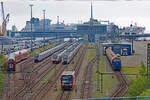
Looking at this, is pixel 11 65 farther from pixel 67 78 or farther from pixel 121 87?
pixel 121 87

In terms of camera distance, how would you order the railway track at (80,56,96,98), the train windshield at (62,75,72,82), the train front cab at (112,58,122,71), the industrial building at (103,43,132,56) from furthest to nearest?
the industrial building at (103,43,132,56), the train front cab at (112,58,122,71), the train windshield at (62,75,72,82), the railway track at (80,56,96,98)

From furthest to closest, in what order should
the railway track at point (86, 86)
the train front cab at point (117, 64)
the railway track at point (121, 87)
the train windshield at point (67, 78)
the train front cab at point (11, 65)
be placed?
the train front cab at point (11, 65) < the train front cab at point (117, 64) < the train windshield at point (67, 78) < the railway track at point (86, 86) < the railway track at point (121, 87)

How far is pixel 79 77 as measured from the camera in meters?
29.2

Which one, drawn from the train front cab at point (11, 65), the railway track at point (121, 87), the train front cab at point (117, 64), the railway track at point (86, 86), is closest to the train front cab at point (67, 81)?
the railway track at point (86, 86)

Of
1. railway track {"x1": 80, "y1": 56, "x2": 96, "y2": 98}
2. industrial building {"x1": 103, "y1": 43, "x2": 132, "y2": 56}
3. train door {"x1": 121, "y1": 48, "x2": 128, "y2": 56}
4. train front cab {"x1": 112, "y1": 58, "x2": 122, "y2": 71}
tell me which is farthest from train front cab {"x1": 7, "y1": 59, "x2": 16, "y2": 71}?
train door {"x1": 121, "y1": 48, "x2": 128, "y2": 56}

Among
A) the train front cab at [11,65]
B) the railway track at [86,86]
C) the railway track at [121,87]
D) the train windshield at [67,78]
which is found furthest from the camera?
the train front cab at [11,65]

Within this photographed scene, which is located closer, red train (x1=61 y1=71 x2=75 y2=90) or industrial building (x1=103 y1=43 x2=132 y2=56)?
red train (x1=61 y1=71 x2=75 y2=90)

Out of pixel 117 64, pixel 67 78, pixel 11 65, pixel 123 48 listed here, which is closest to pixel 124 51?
pixel 123 48

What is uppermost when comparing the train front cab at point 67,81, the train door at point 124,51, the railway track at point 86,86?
the train door at point 124,51

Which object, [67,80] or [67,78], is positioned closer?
[67,78]

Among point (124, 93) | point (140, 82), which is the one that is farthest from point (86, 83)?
point (140, 82)

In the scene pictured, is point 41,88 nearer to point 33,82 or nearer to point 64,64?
point 33,82

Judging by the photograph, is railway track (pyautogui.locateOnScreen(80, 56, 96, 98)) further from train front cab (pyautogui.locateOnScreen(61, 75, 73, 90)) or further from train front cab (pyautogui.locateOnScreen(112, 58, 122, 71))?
train front cab (pyautogui.locateOnScreen(112, 58, 122, 71))

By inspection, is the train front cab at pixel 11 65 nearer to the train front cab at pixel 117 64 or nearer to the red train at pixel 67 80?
the red train at pixel 67 80
